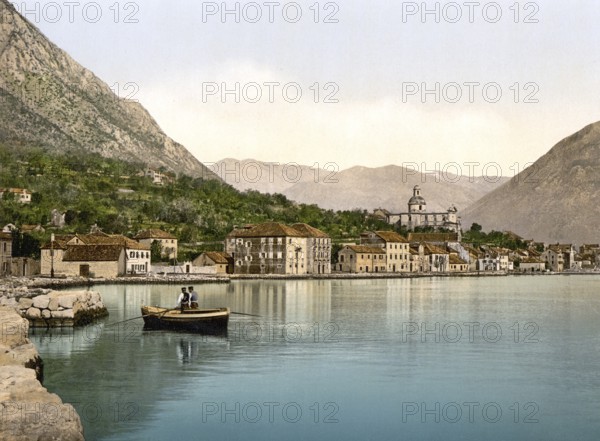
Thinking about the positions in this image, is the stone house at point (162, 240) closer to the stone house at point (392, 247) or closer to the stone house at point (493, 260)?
the stone house at point (392, 247)

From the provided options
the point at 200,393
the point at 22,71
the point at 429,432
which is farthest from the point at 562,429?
the point at 22,71

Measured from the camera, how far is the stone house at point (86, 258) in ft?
296

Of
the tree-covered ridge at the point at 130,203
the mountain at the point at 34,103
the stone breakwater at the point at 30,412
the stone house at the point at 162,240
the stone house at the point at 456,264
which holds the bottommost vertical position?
the stone breakwater at the point at 30,412

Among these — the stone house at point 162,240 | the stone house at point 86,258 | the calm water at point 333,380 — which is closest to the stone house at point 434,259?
the stone house at point 162,240

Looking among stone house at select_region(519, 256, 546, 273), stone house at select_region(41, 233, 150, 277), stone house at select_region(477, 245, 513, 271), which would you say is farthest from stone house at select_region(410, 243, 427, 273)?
stone house at select_region(41, 233, 150, 277)

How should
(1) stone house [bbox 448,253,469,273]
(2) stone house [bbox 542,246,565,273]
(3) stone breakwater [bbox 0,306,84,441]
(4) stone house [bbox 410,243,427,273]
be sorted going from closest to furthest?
(3) stone breakwater [bbox 0,306,84,441]
(4) stone house [bbox 410,243,427,273]
(1) stone house [bbox 448,253,469,273]
(2) stone house [bbox 542,246,565,273]

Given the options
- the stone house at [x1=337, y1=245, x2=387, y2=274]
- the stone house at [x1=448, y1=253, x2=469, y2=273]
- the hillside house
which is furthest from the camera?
the stone house at [x1=448, y1=253, x2=469, y2=273]

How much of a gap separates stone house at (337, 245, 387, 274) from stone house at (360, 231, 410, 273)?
2.87m

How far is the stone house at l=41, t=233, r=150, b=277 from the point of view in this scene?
90.2 metres

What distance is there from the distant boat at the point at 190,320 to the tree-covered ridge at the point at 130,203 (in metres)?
80.6

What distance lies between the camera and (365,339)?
3562 centimetres

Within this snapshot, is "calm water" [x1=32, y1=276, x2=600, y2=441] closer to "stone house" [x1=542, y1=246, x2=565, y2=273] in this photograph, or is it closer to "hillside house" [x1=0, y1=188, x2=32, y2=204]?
"hillside house" [x1=0, y1=188, x2=32, y2=204]

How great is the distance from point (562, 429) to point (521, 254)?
6931 inches

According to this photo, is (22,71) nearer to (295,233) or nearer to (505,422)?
(295,233)
